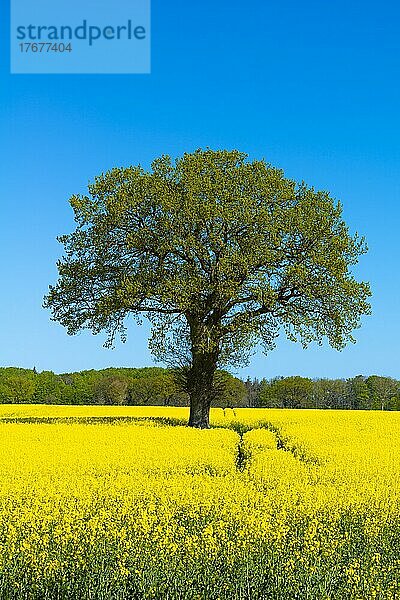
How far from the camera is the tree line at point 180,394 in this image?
83562mm

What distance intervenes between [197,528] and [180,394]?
2962 inches

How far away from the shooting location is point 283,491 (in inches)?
446

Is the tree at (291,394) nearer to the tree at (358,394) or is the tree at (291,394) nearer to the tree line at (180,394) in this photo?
the tree line at (180,394)

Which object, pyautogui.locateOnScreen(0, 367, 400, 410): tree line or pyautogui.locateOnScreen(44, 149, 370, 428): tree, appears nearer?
pyautogui.locateOnScreen(44, 149, 370, 428): tree

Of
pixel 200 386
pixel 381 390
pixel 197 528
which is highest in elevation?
pixel 200 386

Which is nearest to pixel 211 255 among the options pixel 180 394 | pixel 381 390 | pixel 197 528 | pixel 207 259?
pixel 207 259

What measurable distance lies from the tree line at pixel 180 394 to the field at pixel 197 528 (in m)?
67.1

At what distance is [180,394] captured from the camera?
84.2 meters

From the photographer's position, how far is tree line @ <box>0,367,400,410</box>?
83562mm

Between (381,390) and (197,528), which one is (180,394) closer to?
(381,390)

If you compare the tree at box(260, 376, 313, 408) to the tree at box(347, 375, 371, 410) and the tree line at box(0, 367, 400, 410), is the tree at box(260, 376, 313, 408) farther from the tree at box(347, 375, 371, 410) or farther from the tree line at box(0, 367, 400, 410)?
the tree at box(347, 375, 371, 410)

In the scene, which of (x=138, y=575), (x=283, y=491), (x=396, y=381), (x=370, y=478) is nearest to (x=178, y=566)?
(x=138, y=575)

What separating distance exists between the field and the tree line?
6709 centimetres

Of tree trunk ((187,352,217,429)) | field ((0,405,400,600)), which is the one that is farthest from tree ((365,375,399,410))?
field ((0,405,400,600))
